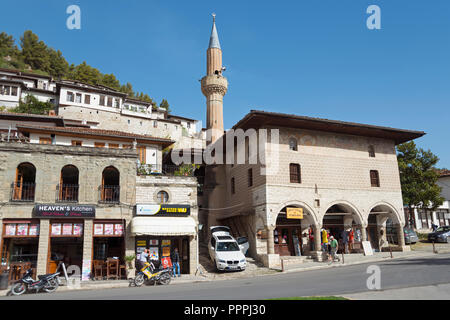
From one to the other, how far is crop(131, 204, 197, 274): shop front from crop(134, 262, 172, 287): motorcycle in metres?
2.41

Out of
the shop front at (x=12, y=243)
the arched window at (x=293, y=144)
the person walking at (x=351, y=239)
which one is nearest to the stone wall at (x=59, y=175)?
the shop front at (x=12, y=243)

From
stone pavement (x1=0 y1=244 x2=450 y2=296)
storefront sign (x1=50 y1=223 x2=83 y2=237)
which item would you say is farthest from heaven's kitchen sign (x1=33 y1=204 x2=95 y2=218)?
stone pavement (x1=0 y1=244 x2=450 y2=296)

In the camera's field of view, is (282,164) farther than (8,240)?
Yes

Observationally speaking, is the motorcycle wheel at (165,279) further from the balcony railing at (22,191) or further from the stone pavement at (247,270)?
the balcony railing at (22,191)

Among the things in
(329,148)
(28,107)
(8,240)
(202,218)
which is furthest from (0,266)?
(28,107)

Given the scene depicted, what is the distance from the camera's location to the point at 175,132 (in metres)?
57.8

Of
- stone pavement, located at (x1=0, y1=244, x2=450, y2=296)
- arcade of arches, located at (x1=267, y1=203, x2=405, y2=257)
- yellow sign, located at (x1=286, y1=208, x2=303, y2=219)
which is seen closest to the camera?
stone pavement, located at (x1=0, y1=244, x2=450, y2=296)

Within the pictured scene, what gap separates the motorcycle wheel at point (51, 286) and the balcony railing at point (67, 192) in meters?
5.28

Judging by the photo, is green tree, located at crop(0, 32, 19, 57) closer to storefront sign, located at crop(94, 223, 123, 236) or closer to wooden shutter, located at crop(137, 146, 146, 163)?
wooden shutter, located at crop(137, 146, 146, 163)

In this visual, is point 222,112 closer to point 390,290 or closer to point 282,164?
point 282,164

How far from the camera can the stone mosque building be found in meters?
22.8

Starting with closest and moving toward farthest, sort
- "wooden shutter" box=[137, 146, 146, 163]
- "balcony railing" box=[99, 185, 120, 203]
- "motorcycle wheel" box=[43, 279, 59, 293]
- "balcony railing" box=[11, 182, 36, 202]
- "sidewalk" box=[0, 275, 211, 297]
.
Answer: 1. "motorcycle wheel" box=[43, 279, 59, 293]
2. "sidewalk" box=[0, 275, 211, 297]
3. "balcony railing" box=[11, 182, 36, 202]
4. "balcony railing" box=[99, 185, 120, 203]
5. "wooden shutter" box=[137, 146, 146, 163]

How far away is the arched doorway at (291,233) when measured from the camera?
23.9m
